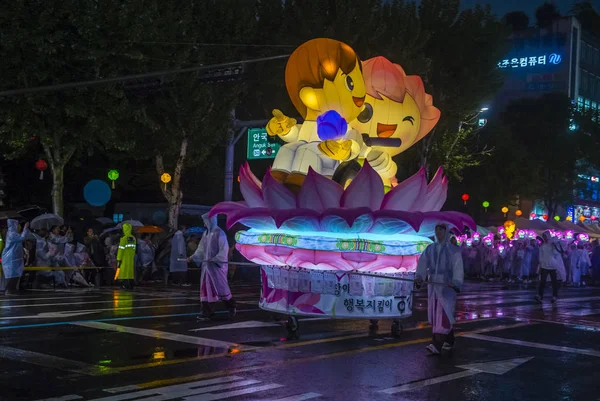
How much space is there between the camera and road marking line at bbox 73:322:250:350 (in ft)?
32.7

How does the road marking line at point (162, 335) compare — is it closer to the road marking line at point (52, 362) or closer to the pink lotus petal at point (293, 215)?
the pink lotus petal at point (293, 215)

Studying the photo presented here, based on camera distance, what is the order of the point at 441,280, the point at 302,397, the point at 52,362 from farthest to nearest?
the point at 441,280
the point at 52,362
the point at 302,397

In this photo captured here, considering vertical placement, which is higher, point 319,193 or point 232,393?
point 319,193

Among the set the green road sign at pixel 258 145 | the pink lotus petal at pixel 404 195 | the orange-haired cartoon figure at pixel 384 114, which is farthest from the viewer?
the green road sign at pixel 258 145

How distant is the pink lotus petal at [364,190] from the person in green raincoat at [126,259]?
10.1 meters

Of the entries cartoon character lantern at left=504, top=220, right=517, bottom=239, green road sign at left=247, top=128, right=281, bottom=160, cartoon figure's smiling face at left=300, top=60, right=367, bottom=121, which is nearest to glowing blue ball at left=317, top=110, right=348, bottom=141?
cartoon figure's smiling face at left=300, top=60, right=367, bottom=121

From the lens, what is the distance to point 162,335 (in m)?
10.6

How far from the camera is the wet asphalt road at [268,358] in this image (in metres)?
7.32

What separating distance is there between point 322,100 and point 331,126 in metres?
0.80

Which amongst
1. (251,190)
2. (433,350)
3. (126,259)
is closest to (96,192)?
(126,259)

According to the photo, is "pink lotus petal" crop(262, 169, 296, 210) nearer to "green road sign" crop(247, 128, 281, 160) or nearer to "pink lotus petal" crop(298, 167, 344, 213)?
"pink lotus petal" crop(298, 167, 344, 213)

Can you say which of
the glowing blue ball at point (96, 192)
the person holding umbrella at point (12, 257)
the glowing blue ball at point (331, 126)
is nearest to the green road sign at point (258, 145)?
the glowing blue ball at point (96, 192)

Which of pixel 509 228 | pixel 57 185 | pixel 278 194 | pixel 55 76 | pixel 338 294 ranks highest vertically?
pixel 55 76

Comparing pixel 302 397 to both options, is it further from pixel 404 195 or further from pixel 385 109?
pixel 385 109
